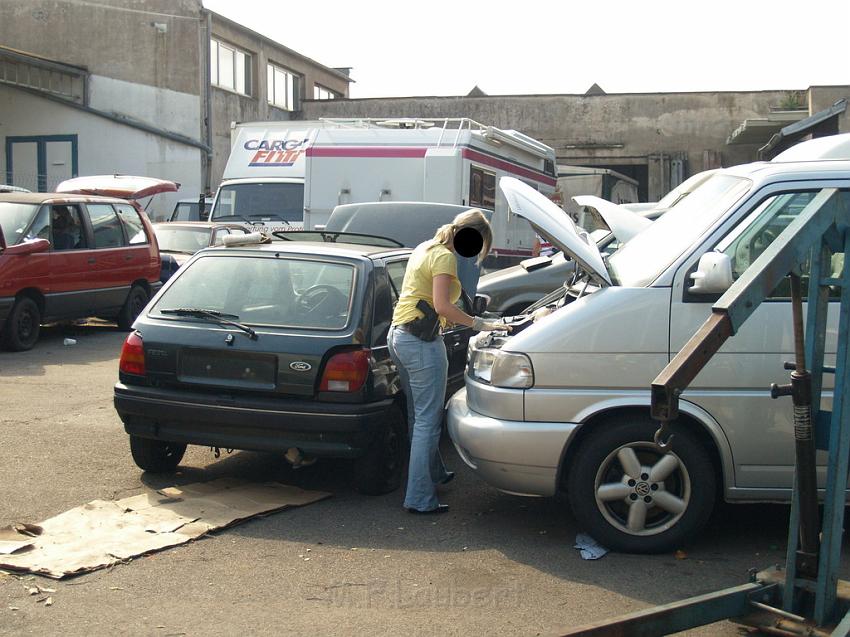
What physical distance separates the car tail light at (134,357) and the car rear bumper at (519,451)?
213 cm

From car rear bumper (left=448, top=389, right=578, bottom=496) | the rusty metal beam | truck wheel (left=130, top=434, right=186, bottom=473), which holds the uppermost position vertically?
car rear bumper (left=448, top=389, right=578, bottom=496)

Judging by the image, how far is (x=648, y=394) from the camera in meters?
5.18

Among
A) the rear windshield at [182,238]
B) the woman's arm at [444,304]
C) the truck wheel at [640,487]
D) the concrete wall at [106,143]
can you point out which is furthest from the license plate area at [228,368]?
the concrete wall at [106,143]

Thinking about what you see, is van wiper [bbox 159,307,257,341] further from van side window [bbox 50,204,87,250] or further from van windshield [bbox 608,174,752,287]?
van side window [bbox 50,204,87,250]

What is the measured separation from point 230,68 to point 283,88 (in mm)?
4800

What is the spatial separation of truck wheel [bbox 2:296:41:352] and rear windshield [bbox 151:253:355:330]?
607cm

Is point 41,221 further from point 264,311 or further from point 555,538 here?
point 555,538

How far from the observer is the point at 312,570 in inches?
197

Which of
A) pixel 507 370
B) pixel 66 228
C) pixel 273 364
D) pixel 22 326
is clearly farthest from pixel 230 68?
pixel 507 370

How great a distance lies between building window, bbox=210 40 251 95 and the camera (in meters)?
32.1

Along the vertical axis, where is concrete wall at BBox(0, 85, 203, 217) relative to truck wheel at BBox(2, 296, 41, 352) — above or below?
above

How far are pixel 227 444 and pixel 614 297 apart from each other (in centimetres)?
243

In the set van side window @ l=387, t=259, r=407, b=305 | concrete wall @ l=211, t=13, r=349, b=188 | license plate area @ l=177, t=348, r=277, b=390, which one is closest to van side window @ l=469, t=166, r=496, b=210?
van side window @ l=387, t=259, r=407, b=305

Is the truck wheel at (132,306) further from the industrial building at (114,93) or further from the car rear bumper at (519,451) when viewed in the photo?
the industrial building at (114,93)
